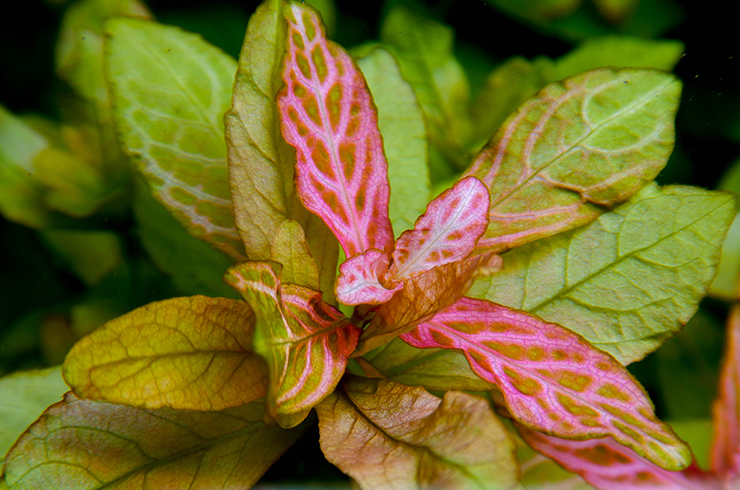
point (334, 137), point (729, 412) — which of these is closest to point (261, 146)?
point (334, 137)

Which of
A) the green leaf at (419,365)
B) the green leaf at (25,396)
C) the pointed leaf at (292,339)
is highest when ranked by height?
the pointed leaf at (292,339)

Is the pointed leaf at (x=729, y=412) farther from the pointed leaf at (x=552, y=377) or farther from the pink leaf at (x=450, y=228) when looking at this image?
the pink leaf at (x=450, y=228)

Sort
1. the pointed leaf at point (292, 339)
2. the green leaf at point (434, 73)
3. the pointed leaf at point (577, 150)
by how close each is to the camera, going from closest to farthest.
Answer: the pointed leaf at point (292, 339) → the pointed leaf at point (577, 150) → the green leaf at point (434, 73)

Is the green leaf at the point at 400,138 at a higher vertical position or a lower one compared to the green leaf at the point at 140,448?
higher

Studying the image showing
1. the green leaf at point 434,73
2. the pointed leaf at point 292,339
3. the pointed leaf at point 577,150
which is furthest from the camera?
the green leaf at point 434,73

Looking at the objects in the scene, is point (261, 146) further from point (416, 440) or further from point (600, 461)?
point (600, 461)

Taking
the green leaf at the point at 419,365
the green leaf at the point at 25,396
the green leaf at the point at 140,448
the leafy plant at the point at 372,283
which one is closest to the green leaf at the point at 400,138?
the leafy plant at the point at 372,283

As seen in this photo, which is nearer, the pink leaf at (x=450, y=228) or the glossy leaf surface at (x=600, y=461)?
the pink leaf at (x=450, y=228)
